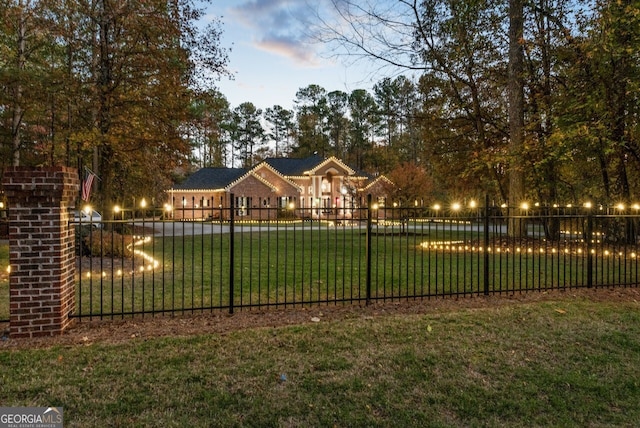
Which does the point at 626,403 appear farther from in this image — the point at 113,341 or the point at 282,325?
the point at 113,341

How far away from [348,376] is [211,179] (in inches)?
1483

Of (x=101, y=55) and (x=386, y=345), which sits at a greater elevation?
(x=101, y=55)

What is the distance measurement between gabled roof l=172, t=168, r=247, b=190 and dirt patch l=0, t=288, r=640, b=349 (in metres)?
32.8

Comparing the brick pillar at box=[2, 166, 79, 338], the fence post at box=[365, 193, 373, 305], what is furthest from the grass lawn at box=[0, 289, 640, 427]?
the fence post at box=[365, 193, 373, 305]

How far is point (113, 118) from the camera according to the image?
1351cm

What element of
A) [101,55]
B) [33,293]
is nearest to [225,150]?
[101,55]

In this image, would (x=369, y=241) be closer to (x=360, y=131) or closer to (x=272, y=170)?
(x=272, y=170)

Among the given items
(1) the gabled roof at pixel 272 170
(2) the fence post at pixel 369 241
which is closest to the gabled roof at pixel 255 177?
(1) the gabled roof at pixel 272 170

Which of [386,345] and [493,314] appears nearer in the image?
[386,345]

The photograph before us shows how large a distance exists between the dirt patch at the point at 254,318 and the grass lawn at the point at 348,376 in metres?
0.21

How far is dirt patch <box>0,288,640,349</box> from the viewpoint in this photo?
4863mm

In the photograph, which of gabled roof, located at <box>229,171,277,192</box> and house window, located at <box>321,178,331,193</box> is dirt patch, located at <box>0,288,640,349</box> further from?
house window, located at <box>321,178,331,193</box>

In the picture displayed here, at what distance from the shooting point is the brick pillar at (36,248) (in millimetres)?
4652

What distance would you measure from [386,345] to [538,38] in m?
14.5
